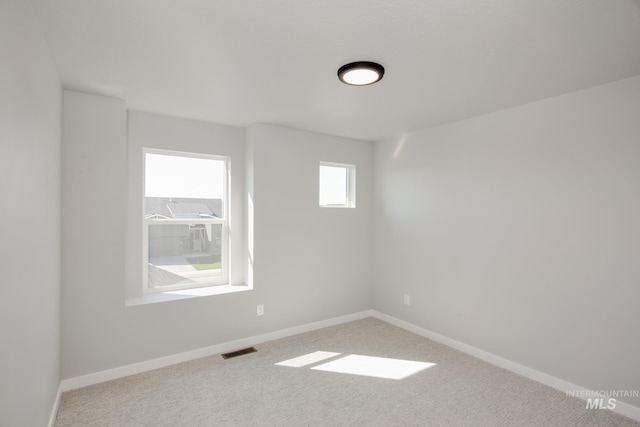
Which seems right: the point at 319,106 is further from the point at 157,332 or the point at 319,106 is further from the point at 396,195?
the point at 157,332

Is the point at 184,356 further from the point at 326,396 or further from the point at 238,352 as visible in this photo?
the point at 326,396

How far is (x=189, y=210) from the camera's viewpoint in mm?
3621

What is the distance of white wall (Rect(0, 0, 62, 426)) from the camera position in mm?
1258

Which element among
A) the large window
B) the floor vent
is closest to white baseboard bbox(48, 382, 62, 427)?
the large window

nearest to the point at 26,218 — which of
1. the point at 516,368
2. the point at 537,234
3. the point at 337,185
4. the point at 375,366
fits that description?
the point at 375,366

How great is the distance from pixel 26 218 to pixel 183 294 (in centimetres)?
197

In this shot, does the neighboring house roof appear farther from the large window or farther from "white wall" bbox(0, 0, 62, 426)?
"white wall" bbox(0, 0, 62, 426)

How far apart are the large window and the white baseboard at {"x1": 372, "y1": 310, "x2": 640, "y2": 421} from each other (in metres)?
2.45

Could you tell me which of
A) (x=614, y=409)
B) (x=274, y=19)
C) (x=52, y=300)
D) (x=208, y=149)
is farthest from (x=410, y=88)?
(x=52, y=300)

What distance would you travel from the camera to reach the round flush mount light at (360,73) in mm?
2137

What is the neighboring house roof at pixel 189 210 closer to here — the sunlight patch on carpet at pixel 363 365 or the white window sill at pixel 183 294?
the white window sill at pixel 183 294

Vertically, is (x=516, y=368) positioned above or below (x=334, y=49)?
below

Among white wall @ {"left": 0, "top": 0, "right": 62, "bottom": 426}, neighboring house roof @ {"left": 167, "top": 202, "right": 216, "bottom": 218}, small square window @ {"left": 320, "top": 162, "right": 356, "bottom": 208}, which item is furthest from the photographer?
small square window @ {"left": 320, "top": 162, "right": 356, "bottom": 208}

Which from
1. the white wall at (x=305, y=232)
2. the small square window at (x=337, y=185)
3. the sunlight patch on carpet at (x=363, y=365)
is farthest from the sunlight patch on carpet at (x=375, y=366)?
the small square window at (x=337, y=185)
